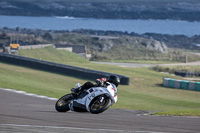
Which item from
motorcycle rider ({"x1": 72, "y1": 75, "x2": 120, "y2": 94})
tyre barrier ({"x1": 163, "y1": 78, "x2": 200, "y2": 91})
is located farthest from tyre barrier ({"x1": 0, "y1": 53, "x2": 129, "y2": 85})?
motorcycle rider ({"x1": 72, "y1": 75, "x2": 120, "y2": 94})

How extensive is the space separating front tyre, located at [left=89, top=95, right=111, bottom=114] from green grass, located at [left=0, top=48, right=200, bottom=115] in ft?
29.2

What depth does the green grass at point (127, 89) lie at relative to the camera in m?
22.5

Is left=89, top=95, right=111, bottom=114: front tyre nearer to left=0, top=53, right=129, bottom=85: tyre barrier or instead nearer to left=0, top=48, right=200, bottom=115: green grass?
left=0, top=48, right=200, bottom=115: green grass

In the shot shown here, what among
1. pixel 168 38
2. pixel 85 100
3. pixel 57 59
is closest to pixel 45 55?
pixel 57 59

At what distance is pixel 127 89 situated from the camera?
29.5m

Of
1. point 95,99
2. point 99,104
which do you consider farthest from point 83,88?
point 99,104

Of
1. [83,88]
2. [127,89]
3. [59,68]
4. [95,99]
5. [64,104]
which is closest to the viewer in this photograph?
[95,99]

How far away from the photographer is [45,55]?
188 ft

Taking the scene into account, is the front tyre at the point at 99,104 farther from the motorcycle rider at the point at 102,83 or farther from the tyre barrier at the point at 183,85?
the tyre barrier at the point at 183,85

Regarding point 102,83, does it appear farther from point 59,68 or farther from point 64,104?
point 59,68

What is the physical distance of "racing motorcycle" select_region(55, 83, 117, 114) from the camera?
11172 mm

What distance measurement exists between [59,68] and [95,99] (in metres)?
24.5

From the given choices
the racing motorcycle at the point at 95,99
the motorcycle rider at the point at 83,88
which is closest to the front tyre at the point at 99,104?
the racing motorcycle at the point at 95,99

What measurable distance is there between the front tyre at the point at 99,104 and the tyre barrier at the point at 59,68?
20739mm
